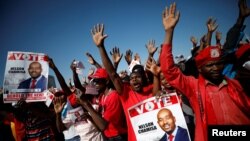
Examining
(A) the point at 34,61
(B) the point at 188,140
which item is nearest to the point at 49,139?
(A) the point at 34,61

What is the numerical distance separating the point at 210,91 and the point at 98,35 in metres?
1.92

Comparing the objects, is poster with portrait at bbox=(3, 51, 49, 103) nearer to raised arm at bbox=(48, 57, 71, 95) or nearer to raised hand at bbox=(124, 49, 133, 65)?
raised arm at bbox=(48, 57, 71, 95)

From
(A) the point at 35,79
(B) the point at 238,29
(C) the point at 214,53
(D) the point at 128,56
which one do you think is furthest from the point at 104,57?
(D) the point at 128,56

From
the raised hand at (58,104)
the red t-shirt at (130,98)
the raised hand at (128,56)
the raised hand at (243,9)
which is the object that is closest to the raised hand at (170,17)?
the red t-shirt at (130,98)

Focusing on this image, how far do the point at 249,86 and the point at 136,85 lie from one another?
154 centimetres

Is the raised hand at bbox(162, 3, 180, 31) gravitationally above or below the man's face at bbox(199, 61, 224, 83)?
above

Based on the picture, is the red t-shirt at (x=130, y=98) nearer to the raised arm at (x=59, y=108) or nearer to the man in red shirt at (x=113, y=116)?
the man in red shirt at (x=113, y=116)

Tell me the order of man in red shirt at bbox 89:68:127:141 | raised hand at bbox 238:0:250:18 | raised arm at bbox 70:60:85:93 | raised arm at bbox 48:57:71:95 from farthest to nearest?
raised arm at bbox 70:60:85:93, raised arm at bbox 48:57:71:95, raised hand at bbox 238:0:250:18, man in red shirt at bbox 89:68:127:141

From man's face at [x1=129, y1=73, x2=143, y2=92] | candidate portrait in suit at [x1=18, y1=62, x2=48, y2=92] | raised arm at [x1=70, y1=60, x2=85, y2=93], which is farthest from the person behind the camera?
raised arm at [x1=70, y1=60, x2=85, y2=93]

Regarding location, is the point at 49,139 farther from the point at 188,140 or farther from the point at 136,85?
the point at 188,140

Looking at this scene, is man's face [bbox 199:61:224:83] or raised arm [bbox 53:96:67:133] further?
raised arm [bbox 53:96:67:133]

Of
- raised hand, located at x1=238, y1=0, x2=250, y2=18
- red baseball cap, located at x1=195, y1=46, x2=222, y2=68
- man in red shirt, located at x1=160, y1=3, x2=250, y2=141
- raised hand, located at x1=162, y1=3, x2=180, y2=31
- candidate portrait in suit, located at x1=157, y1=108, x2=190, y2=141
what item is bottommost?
candidate portrait in suit, located at x1=157, y1=108, x2=190, y2=141

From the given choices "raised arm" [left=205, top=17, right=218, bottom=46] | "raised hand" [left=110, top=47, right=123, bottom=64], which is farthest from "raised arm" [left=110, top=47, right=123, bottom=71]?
"raised arm" [left=205, top=17, right=218, bottom=46]

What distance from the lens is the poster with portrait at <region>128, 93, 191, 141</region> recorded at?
346 centimetres
